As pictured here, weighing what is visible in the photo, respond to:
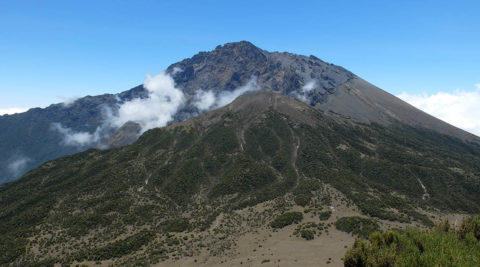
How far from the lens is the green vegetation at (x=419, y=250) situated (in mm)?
28078

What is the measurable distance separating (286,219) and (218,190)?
124 ft

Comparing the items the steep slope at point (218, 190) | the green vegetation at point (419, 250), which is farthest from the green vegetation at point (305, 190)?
the green vegetation at point (419, 250)

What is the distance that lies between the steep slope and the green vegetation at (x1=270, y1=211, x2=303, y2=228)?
370 mm

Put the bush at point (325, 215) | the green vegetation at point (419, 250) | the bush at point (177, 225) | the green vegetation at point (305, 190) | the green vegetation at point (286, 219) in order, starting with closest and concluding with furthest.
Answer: the green vegetation at point (419, 250), the green vegetation at point (286, 219), the bush at point (325, 215), the bush at point (177, 225), the green vegetation at point (305, 190)

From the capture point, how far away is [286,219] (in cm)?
8138

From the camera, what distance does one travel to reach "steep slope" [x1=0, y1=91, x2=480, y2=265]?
74375 millimetres

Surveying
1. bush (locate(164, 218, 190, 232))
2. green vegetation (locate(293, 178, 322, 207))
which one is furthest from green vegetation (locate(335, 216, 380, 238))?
bush (locate(164, 218, 190, 232))

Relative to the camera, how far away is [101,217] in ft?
291

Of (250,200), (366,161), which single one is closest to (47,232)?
(250,200)

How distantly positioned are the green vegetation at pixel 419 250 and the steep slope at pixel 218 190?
28029 millimetres

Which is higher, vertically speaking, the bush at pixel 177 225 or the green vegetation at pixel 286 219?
the green vegetation at pixel 286 219

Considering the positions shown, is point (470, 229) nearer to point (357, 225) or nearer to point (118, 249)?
point (357, 225)

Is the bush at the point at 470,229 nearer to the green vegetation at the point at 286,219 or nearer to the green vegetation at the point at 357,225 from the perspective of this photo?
the green vegetation at the point at 357,225

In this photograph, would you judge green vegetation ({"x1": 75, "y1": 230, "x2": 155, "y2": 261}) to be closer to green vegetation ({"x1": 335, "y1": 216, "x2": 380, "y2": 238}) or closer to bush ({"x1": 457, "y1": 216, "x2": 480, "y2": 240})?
green vegetation ({"x1": 335, "y1": 216, "x2": 380, "y2": 238})
